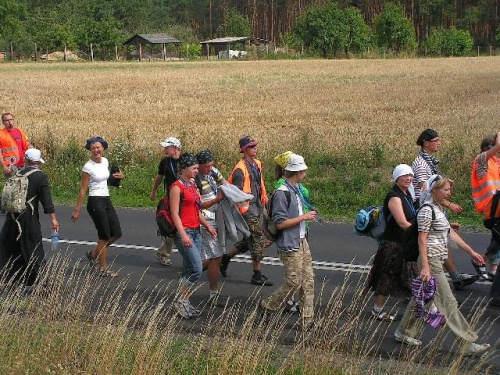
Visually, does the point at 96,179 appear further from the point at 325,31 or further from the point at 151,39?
the point at 151,39

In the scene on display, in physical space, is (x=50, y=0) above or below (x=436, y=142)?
above

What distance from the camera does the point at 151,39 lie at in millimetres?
99750

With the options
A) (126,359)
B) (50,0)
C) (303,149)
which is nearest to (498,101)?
(303,149)

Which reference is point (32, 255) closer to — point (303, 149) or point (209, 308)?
point (209, 308)

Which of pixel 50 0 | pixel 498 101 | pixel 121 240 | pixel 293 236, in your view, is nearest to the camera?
pixel 293 236

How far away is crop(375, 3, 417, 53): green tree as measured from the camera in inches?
4053

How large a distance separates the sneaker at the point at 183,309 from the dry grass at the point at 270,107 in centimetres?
1035

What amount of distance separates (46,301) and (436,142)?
15.2ft

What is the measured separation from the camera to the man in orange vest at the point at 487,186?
944 cm

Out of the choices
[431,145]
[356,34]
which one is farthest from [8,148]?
[356,34]

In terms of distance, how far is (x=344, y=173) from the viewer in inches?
670

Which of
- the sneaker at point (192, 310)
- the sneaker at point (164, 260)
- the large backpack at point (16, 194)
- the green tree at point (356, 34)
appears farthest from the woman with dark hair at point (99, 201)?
the green tree at point (356, 34)

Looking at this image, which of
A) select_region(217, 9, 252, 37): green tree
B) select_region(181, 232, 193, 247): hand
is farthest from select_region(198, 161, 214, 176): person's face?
select_region(217, 9, 252, 37): green tree

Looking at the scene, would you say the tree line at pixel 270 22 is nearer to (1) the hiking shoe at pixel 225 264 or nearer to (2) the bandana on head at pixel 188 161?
(1) the hiking shoe at pixel 225 264
